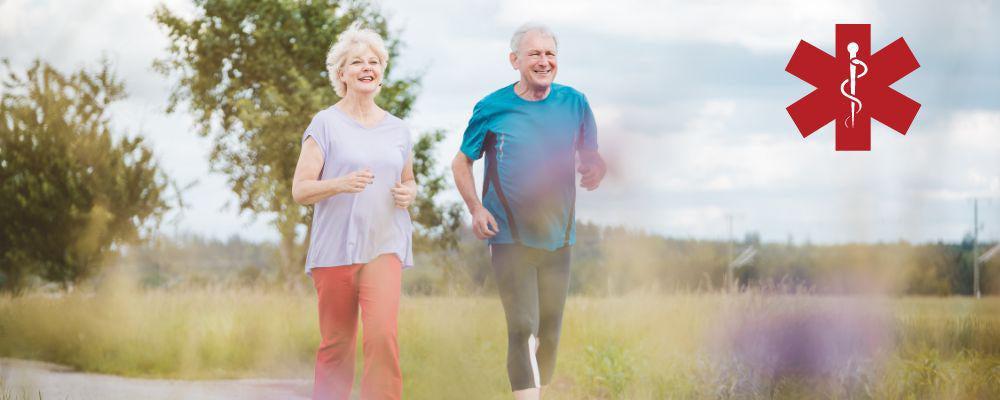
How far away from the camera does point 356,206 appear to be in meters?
4.52

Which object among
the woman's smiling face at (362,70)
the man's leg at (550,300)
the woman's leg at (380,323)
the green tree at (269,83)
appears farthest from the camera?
the green tree at (269,83)

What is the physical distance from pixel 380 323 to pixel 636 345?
143 inches

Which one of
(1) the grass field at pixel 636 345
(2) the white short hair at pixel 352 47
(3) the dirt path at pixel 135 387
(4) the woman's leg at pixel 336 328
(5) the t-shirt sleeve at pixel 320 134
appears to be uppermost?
(2) the white short hair at pixel 352 47

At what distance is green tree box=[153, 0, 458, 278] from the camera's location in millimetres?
14547

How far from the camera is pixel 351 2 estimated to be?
50.0 feet

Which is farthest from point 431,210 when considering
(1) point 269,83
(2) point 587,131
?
(2) point 587,131

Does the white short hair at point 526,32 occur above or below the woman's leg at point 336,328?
above

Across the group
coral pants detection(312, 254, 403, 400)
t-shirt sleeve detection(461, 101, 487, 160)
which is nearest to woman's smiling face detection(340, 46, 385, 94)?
t-shirt sleeve detection(461, 101, 487, 160)

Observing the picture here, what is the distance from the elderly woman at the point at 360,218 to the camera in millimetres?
4500

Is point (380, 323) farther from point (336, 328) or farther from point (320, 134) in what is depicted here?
point (320, 134)

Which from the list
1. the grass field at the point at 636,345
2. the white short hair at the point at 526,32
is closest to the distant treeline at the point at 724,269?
the grass field at the point at 636,345

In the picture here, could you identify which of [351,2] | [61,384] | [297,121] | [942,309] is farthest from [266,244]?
[942,309]

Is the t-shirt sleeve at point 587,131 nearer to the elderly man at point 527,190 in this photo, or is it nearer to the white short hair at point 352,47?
the elderly man at point 527,190

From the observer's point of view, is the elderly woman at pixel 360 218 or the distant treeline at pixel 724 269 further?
the distant treeline at pixel 724 269
